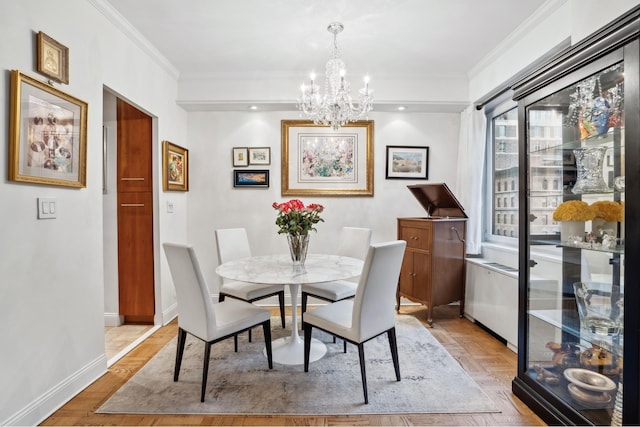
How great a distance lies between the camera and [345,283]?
286 cm

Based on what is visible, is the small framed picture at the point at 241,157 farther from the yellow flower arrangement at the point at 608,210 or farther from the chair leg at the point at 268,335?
the yellow flower arrangement at the point at 608,210

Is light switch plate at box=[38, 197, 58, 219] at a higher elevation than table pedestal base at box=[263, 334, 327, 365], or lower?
higher

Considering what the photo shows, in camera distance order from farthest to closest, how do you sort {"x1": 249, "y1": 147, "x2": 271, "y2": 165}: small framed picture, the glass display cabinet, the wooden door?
{"x1": 249, "y1": 147, "x2": 271, "y2": 165}: small framed picture
the wooden door
the glass display cabinet

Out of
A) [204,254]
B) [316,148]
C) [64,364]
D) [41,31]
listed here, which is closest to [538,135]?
[316,148]

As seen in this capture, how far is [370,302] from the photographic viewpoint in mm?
1915

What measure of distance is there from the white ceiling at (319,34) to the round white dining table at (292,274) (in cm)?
187

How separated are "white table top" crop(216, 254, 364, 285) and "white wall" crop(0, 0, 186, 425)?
886 millimetres

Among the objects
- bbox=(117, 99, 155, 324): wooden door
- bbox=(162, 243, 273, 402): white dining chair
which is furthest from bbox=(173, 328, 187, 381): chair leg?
bbox=(117, 99, 155, 324): wooden door

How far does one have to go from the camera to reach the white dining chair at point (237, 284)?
2.70 m

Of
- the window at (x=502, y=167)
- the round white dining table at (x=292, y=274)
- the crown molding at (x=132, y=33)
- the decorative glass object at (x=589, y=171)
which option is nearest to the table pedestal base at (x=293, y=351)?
the round white dining table at (x=292, y=274)

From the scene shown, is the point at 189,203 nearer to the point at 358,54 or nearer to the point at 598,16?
the point at 358,54

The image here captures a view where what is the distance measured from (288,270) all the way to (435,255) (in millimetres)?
1618

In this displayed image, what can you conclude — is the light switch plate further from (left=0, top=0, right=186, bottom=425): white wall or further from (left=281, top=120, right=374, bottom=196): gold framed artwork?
(left=281, top=120, right=374, bottom=196): gold framed artwork

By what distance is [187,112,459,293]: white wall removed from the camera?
3.84m
